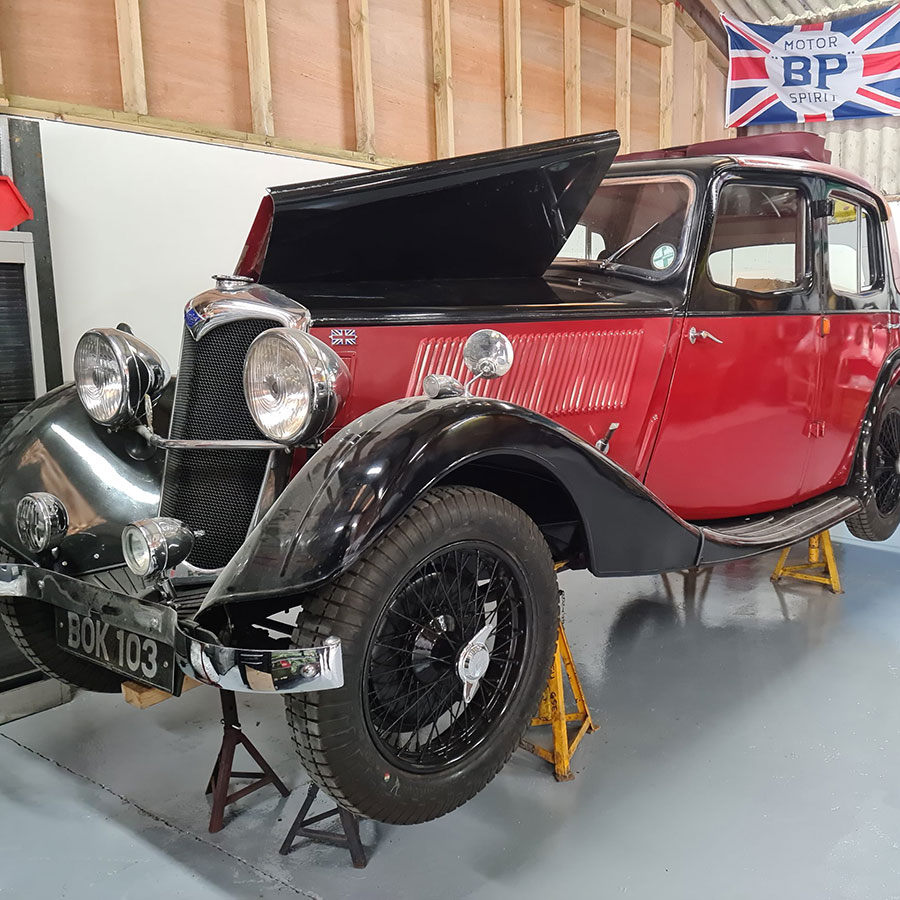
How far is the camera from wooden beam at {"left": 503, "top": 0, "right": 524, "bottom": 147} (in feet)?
19.6

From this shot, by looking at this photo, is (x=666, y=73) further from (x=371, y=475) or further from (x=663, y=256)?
(x=371, y=475)

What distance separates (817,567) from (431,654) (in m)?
2.84

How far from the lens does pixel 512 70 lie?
6012 millimetres

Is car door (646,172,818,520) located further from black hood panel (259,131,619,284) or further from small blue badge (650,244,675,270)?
black hood panel (259,131,619,284)

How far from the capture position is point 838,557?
4492 millimetres

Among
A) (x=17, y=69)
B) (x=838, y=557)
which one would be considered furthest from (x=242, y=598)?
(x=838, y=557)

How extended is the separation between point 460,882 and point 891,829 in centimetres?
111

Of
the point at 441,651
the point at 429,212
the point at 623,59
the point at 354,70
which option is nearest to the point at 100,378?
the point at 429,212

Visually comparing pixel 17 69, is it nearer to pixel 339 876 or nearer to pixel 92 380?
pixel 92 380

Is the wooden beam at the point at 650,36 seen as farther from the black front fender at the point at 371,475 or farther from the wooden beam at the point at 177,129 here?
the black front fender at the point at 371,475

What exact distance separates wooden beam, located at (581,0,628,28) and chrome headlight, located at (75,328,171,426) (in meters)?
5.59

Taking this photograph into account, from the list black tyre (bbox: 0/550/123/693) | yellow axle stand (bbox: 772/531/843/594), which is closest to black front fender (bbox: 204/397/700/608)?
black tyre (bbox: 0/550/123/693)

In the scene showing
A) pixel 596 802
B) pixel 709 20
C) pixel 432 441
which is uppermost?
pixel 709 20

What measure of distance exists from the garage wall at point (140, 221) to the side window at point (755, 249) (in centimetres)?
232
